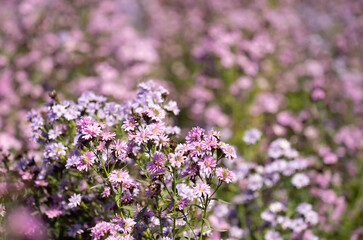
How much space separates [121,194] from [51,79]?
360cm

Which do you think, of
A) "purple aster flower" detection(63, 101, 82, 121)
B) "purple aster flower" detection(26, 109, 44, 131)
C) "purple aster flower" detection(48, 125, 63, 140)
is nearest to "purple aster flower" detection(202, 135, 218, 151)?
"purple aster flower" detection(63, 101, 82, 121)

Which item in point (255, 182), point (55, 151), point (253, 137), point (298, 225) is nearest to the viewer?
point (55, 151)

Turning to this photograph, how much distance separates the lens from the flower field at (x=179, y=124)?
201 centimetres

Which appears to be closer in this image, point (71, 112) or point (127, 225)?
point (127, 225)

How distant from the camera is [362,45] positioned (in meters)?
7.17

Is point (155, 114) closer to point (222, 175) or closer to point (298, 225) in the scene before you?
point (222, 175)

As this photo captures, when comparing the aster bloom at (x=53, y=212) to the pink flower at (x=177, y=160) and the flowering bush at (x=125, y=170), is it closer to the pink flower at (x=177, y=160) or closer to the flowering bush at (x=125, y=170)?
the flowering bush at (x=125, y=170)

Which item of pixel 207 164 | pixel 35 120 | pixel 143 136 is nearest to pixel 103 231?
pixel 143 136

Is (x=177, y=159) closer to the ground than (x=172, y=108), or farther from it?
closer to the ground

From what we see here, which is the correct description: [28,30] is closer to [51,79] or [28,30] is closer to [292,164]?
[51,79]

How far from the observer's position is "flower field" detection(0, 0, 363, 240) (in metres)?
2.01

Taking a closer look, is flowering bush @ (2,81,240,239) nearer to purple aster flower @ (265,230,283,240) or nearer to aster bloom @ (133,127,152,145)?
aster bloom @ (133,127,152,145)

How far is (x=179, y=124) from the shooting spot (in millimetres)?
5723

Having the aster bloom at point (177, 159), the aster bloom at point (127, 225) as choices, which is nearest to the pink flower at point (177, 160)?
the aster bloom at point (177, 159)
